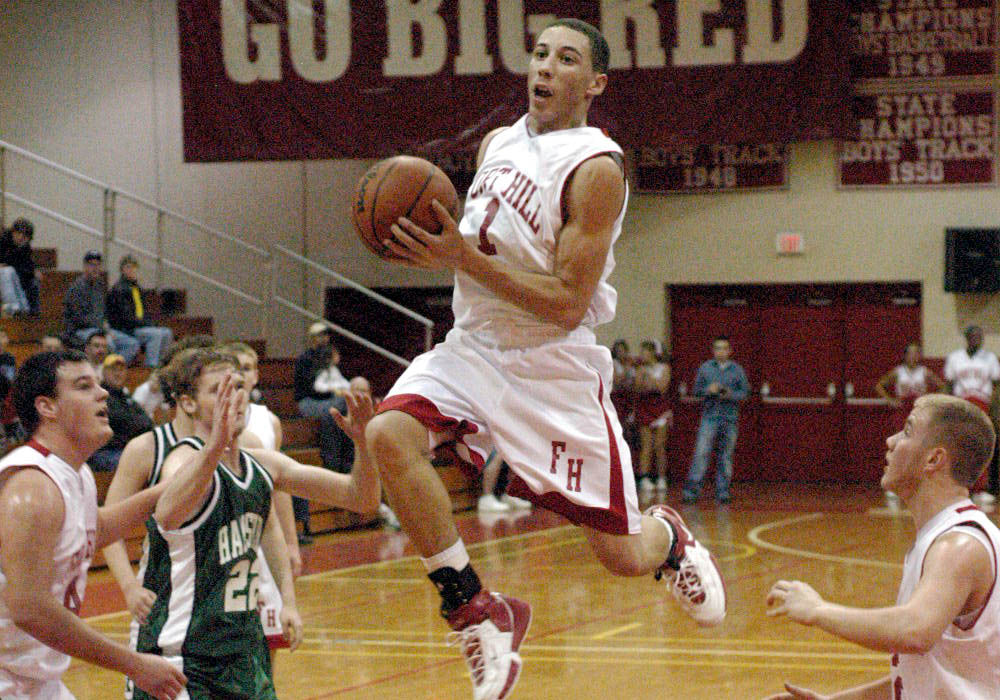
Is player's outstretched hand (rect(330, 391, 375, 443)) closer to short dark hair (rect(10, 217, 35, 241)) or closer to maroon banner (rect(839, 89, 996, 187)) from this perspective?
short dark hair (rect(10, 217, 35, 241))

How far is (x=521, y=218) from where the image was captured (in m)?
4.00

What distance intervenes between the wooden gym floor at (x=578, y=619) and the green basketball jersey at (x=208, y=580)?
2.35 meters

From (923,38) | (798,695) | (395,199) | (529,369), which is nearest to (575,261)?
(529,369)

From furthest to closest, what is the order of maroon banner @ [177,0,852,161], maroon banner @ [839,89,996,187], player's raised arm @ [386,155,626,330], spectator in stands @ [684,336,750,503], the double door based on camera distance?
the double door < maroon banner @ [839,89,996,187] < spectator in stands @ [684,336,750,503] < maroon banner @ [177,0,852,161] < player's raised arm @ [386,155,626,330]

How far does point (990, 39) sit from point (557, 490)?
13919mm

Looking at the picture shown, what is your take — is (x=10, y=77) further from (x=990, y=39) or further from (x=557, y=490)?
(x=557, y=490)

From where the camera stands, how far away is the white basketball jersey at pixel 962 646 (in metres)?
3.29

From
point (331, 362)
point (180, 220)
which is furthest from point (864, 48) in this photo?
point (180, 220)

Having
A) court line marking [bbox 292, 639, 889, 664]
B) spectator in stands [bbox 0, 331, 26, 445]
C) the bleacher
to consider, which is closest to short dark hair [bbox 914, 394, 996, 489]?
court line marking [bbox 292, 639, 889, 664]

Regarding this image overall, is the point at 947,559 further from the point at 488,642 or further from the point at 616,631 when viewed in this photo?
the point at 616,631

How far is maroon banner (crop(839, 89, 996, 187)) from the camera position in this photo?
54.0 ft

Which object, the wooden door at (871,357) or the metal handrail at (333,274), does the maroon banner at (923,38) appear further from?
the metal handrail at (333,274)

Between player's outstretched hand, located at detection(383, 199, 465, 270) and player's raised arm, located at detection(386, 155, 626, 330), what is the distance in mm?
96

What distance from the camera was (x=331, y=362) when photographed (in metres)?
14.2
